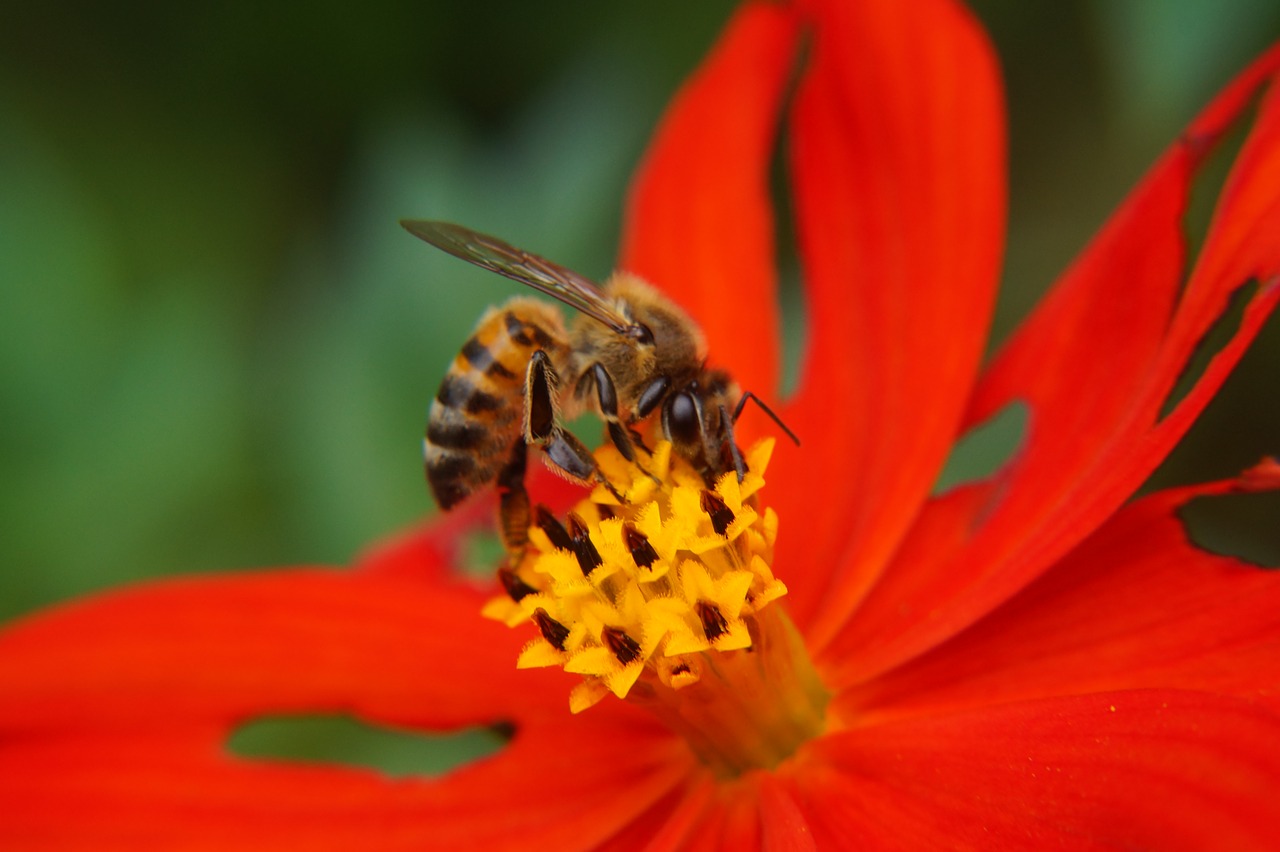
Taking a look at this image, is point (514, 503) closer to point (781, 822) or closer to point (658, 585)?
point (658, 585)

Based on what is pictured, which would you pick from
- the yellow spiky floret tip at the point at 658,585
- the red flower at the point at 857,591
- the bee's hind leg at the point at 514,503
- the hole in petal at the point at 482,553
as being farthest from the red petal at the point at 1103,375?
the hole in petal at the point at 482,553

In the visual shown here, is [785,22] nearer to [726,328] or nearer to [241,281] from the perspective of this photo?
[726,328]

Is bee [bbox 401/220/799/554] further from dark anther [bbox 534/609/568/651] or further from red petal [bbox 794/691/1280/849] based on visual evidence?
red petal [bbox 794/691/1280/849]

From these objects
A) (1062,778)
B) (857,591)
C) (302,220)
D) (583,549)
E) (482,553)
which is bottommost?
(1062,778)

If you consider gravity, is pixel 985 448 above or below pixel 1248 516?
above

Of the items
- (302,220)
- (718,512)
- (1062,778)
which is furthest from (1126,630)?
(302,220)

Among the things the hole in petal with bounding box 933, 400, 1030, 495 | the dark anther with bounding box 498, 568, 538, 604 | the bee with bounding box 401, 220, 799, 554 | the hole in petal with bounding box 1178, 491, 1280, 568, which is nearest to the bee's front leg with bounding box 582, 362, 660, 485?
the bee with bounding box 401, 220, 799, 554
